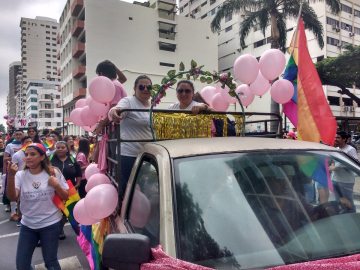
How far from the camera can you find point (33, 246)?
10.2 feet

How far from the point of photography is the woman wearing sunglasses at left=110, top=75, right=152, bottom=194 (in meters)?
3.15

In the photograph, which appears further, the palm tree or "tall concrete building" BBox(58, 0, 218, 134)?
"tall concrete building" BBox(58, 0, 218, 134)

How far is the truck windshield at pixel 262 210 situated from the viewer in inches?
55.5

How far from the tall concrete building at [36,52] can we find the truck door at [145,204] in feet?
345

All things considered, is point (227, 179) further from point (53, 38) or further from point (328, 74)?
point (53, 38)

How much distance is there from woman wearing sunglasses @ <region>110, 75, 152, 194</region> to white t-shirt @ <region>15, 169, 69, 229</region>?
3.03ft

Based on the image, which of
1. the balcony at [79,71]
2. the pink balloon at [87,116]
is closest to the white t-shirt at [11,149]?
the pink balloon at [87,116]

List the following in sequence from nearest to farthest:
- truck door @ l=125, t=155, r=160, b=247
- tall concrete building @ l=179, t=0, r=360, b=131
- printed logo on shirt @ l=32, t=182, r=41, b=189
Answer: truck door @ l=125, t=155, r=160, b=247
printed logo on shirt @ l=32, t=182, r=41, b=189
tall concrete building @ l=179, t=0, r=360, b=131

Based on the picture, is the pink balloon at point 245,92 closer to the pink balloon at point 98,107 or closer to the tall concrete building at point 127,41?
the pink balloon at point 98,107

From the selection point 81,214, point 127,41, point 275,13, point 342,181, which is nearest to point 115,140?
point 81,214

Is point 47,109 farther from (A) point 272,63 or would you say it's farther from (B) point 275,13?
(A) point 272,63

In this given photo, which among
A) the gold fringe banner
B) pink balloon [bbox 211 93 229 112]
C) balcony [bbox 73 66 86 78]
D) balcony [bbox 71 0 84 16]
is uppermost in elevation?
balcony [bbox 71 0 84 16]


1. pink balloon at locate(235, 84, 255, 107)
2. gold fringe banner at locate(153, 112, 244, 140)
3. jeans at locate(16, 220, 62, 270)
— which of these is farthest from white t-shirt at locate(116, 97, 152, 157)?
pink balloon at locate(235, 84, 255, 107)

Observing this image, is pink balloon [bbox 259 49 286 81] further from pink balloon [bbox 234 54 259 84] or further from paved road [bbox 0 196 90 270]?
Answer: paved road [bbox 0 196 90 270]
